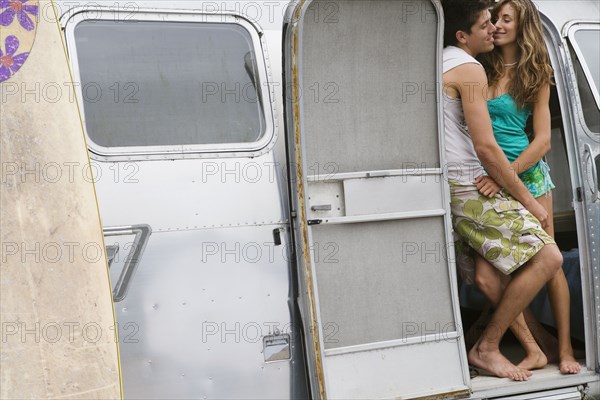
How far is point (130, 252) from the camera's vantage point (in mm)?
3791

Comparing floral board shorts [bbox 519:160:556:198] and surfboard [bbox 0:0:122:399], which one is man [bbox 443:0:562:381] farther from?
surfboard [bbox 0:0:122:399]

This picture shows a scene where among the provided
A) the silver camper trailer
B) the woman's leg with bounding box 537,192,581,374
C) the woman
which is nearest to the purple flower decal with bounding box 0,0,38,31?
the silver camper trailer

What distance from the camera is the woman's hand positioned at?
4352mm

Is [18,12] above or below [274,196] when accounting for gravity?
above

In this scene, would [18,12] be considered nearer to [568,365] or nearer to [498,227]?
[498,227]

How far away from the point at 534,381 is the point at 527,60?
5.88ft

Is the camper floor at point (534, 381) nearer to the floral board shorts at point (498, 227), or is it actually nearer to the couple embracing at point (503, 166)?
the couple embracing at point (503, 166)

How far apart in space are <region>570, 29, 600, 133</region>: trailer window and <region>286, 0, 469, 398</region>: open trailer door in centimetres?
129

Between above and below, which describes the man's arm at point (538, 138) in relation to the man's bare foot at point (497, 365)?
above

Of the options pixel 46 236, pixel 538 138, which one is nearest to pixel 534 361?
pixel 538 138

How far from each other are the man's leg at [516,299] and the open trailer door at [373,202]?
41 centimetres

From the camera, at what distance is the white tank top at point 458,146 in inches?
172

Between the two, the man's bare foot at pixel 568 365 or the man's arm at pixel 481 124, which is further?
the man's bare foot at pixel 568 365

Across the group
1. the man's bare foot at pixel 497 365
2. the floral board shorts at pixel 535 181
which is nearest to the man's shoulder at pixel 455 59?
the floral board shorts at pixel 535 181
